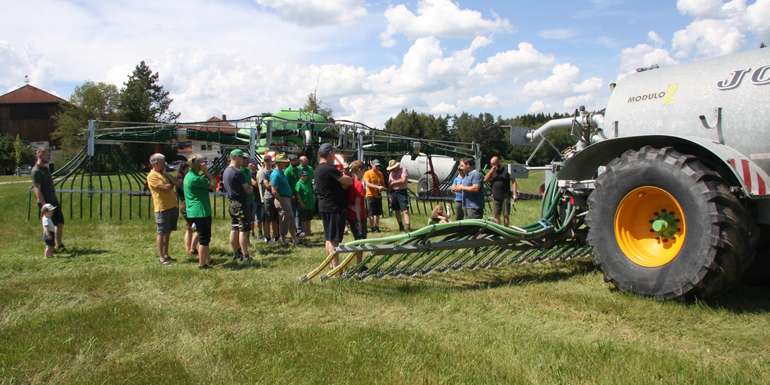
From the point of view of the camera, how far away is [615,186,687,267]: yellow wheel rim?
15.8 feet

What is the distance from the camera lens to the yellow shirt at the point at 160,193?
24.2 ft

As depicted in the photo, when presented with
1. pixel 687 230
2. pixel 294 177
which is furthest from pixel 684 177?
pixel 294 177

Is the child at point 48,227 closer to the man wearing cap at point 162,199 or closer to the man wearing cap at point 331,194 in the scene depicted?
the man wearing cap at point 162,199

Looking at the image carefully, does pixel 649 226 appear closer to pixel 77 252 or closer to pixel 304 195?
pixel 304 195

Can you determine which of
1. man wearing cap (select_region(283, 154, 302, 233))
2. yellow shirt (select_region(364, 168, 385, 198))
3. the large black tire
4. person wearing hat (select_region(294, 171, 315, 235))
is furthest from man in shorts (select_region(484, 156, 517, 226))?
the large black tire

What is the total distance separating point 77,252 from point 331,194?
4.44 meters

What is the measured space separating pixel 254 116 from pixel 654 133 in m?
9.72

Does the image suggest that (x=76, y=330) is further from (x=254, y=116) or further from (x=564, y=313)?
(x=254, y=116)

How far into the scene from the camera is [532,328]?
14.5 ft

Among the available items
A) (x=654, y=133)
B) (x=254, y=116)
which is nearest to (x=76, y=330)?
(x=654, y=133)

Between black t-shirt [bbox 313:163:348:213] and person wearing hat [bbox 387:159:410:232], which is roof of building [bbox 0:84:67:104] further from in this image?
black t-shirt [bbox 313:163:348:213]

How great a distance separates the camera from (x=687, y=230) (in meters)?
4.52

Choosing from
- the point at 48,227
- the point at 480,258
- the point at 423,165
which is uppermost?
the point at 423,165

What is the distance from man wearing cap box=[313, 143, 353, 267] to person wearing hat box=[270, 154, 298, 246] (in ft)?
8.30
